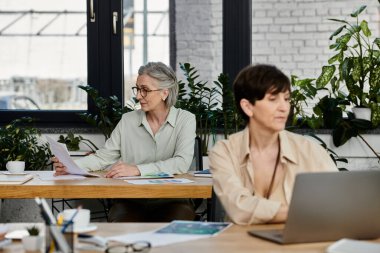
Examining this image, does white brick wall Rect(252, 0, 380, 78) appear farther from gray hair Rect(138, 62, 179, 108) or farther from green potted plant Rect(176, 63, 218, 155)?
gray hair Rect(138, 62, 179, 108)

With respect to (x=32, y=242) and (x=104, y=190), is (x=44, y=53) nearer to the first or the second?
(x=104, y=190)

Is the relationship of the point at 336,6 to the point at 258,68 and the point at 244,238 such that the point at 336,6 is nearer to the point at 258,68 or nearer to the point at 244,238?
the point at 258,68

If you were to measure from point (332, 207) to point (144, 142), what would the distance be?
227 centimetres

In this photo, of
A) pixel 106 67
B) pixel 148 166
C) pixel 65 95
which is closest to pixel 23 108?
pixel 65 95

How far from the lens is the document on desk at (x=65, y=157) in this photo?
3.81m

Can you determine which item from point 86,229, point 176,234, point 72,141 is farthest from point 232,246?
point 72,141

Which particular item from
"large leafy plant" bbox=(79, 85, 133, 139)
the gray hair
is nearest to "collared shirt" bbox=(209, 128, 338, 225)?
the gray hair

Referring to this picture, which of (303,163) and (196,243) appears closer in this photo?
(196,243)

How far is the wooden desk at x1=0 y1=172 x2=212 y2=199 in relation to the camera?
11.7 feet

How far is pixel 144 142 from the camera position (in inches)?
170

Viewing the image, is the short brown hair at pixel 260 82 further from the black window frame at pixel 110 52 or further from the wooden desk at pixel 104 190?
the black window frame at pixel 110 52

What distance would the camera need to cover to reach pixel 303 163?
9.04 feet

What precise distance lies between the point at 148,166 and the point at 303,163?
1.39 m

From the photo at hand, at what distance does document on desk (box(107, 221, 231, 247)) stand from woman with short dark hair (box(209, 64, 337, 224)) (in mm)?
232
